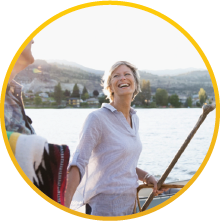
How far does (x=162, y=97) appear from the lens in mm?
5637

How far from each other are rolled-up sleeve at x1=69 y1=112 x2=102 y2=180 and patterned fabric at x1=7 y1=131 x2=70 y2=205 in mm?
42

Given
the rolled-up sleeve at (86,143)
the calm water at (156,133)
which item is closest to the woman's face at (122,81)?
the rolled-up sleeve at (86,143)

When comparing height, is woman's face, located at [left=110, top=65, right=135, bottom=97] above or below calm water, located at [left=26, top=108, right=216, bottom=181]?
above

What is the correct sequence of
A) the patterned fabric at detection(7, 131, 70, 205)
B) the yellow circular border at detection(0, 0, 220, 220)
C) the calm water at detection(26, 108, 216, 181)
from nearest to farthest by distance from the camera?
the patterned fabric at detection(7, 131, 70, 205) < the yellow circular border at detection(0, 0, 220, 220) < the calm water at detection(26, 108, 216, 181)

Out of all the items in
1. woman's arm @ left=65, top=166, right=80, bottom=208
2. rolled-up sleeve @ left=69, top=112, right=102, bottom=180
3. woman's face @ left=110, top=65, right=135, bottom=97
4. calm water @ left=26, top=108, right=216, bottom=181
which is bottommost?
calm water @ left=26, top=108, right=216, bottom=181

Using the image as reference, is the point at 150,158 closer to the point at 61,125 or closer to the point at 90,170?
Result: the point at 61,125

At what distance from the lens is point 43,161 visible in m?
1.11

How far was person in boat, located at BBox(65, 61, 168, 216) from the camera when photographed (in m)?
1.16

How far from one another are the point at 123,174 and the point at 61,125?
51.4 ft

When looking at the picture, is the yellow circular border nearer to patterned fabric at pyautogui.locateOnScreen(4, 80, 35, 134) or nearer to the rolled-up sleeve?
patterned fabric at pyautogui.locateOnScreen(4, 80, 35, 134)

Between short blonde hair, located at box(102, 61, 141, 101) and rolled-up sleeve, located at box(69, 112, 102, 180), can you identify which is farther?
short blonde hair, located at box(102, 61, 141, 101)

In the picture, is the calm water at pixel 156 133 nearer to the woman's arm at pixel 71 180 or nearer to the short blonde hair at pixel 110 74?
the short blonde hair at pixel 110 74

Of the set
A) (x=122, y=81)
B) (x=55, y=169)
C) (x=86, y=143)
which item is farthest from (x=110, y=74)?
(x=55, y=169)

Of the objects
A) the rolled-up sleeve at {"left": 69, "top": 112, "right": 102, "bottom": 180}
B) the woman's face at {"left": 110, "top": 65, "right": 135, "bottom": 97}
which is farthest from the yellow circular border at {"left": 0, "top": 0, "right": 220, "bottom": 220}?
the woman's face at {"left": 110, "top": 65, "right": 135, "bottom": 97}
